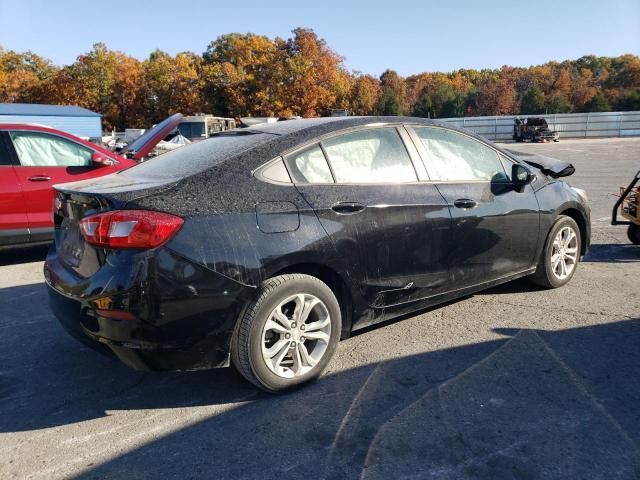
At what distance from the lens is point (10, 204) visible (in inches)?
253

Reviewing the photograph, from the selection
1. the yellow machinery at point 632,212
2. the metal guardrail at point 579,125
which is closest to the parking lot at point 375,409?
the yellow machinery at point 632,212

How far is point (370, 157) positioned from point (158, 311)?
1.75 meters

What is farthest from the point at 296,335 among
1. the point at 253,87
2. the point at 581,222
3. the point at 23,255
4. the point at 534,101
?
the point at 534,101

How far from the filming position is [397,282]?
373 cm

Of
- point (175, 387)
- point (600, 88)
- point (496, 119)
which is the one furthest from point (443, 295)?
point (600, 88)

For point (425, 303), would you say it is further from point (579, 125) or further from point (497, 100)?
point (497, 100)

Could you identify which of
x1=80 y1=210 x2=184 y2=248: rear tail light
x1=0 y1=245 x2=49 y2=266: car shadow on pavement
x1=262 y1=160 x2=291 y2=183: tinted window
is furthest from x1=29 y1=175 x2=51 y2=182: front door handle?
x1=262 y1=160 x2=291 y2=183: tinted window

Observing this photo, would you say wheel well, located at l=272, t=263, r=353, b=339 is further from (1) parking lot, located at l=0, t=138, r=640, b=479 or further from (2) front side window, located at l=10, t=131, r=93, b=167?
(2) front side window, located at l=10, t=131, r=93, b=167

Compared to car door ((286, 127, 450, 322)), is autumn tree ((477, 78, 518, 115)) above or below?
above

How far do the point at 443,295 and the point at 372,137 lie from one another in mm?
1260

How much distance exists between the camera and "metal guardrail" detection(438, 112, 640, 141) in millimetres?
44938

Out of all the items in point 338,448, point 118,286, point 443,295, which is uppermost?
point 118,286

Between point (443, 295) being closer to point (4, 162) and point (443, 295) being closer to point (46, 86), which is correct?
point (4, 162)

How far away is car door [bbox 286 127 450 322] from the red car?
11.4 feet
